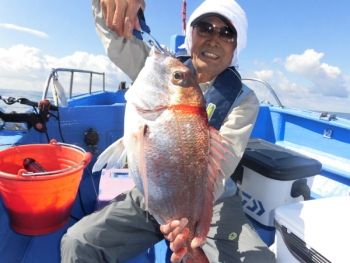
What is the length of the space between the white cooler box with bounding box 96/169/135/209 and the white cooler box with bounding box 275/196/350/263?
157 cm

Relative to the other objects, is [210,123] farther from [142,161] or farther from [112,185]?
[112,185]

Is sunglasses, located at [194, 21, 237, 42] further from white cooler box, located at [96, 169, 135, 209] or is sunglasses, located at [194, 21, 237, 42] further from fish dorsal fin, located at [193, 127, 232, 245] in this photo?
white cooler box, located at [96, 169, 135, 209]

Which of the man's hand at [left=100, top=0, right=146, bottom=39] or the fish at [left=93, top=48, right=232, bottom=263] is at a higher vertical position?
Result: the man's hand at [left=100, top=0, right=146, bottom=39]

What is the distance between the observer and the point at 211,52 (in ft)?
7.95

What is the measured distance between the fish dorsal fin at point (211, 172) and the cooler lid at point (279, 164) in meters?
1.07

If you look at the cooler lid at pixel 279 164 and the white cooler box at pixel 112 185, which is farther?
the white cooler box at pixel 112 185

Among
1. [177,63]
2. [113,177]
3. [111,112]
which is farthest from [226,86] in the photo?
[111,112]

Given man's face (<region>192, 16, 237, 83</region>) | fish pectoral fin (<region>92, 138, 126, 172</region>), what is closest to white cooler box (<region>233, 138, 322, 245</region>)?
man's face (<region>192, 16, 237, 83</region>)

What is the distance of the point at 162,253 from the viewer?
2.42m

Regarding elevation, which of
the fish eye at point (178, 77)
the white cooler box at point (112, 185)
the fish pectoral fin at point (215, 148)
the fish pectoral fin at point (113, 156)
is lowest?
the white cooler box at point (112, 185)

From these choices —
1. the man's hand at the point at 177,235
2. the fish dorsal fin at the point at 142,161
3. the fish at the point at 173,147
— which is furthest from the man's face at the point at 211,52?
the man's hand at the point at 177,235

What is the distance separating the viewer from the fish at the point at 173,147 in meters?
1.51

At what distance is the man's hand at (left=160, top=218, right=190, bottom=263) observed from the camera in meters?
1.54

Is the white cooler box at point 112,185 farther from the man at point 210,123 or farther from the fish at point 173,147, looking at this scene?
the fish at point 173,147
